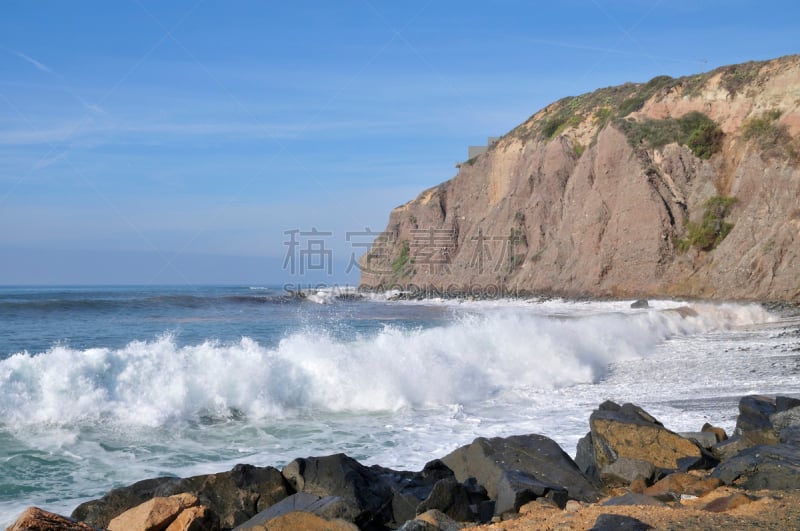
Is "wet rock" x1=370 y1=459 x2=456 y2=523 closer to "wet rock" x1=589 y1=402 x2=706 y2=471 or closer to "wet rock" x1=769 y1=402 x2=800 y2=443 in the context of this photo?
"wet rock" x1=589 y1=402 x2=706 y2=471

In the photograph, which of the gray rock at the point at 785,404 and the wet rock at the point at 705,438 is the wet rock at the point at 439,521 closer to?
the wet rock at the point at 705,438

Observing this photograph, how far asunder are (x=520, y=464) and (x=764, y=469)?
6.94 ft

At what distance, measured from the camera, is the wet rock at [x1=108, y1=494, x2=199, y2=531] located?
17.4 feet

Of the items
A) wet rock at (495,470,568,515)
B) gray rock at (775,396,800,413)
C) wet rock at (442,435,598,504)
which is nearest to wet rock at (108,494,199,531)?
wet rock at (495,470,568,515)

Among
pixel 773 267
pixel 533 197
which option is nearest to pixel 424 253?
pixel 533 197

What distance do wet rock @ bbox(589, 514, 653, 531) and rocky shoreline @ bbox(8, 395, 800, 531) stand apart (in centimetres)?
1

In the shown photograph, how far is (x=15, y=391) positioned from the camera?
10.9 m

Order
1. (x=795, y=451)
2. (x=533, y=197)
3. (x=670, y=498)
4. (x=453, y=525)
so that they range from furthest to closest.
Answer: (x=533, y=197), (x=795, y=451), (x=670, y=498), (x=453, y=525)

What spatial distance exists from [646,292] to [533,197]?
15630 mm

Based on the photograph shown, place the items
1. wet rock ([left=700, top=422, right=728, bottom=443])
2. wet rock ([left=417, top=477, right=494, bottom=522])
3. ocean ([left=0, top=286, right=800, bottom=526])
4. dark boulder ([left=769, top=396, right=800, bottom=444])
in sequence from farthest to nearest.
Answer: ocean ([left=0, top=286, right=800, bottom=526])
wet rock ([left=700, top=422, right=728, bottom=443])
dark boulder ([left=769, top=396, right=800, bottom=444])
wet rock ([left=417, top=477, right=494, bottom=522])

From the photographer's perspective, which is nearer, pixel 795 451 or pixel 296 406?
pixel 795 451

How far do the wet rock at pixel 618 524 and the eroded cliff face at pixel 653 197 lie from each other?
2991 centimetres

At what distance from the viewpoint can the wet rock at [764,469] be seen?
588 cm

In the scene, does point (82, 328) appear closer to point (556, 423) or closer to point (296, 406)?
point (296, 406)
